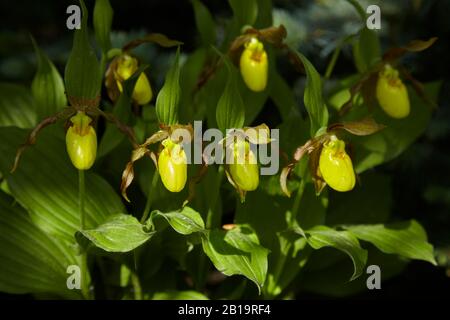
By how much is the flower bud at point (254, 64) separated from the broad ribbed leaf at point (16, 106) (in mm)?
629

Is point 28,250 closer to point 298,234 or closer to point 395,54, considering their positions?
point 298,234

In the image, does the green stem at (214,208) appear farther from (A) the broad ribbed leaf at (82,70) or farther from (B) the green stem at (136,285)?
(A) the broad ribbed leaf at (82,70)

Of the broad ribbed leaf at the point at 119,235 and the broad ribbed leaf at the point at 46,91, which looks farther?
the broad ribbed leaf at the point at 46,91

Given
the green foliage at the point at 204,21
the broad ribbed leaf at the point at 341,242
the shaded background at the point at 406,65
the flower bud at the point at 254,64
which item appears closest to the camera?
the broad ribbed leaf at the point at 341,242

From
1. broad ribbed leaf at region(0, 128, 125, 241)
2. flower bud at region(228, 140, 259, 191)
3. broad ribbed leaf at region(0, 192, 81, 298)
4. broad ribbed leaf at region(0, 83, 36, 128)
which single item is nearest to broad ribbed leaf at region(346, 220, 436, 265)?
flower bud at region(228, 140, 259, 191)

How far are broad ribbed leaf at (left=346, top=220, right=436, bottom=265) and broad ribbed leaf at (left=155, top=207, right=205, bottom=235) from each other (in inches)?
16.3

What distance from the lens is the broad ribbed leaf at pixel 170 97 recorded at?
124cm

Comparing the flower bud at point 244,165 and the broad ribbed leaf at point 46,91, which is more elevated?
the broad ribbed leaf at point 46,91

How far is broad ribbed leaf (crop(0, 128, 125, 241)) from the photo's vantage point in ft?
4.73

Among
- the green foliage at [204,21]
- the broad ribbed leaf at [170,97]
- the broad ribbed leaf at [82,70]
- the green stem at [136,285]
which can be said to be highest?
the green foliage at [204,21]

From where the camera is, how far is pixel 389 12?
6.06 feet

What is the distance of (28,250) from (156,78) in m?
0.73

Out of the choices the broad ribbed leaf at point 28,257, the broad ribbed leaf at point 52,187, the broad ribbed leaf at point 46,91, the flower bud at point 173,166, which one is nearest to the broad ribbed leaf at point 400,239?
the flower bud at point 173,166

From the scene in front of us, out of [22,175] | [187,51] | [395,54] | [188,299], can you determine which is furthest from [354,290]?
[187,51]
